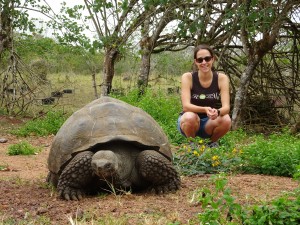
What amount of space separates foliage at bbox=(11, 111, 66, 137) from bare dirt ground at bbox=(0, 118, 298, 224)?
14.0 feet

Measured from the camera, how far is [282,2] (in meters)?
8.09

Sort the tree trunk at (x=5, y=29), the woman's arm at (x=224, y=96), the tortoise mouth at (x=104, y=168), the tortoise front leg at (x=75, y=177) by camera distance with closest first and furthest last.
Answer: the tortoise mouth at (x=104, y=168), the tortoise front leg at (x=75, y=177), the woman's arm at (x=224, y=96), the tree trunk at (x=5, y=29)

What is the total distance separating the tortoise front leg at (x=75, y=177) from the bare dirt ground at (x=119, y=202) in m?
0.07

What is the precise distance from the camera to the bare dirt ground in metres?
2.98

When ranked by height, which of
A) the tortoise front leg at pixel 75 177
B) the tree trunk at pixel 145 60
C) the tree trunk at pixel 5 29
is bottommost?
the tortoise front leg at pixel 75 177

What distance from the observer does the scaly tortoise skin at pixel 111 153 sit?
3600 millimetres

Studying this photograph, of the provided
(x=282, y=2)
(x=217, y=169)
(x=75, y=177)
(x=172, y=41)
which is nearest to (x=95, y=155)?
(x=75, y=177)

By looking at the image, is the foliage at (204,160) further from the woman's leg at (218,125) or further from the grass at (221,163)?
the woman's leg at (218,125)

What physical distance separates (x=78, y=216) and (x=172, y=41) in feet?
26.4

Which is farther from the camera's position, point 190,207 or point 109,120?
point 109,120

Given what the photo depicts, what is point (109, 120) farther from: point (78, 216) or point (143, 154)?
point (78, 216)

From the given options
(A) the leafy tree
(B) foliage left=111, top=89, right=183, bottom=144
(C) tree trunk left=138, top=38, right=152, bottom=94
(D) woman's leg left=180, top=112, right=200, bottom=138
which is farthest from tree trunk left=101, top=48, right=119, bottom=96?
(D) woman's leg left=180, top=112, right=200, bottom=138

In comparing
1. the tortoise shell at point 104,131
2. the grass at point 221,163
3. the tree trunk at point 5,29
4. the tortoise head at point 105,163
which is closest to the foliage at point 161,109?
the grass at point 221,163

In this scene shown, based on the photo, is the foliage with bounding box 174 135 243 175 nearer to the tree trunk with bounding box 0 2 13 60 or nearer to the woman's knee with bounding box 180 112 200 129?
the woman's knee with bounding box 180 112 200 129
